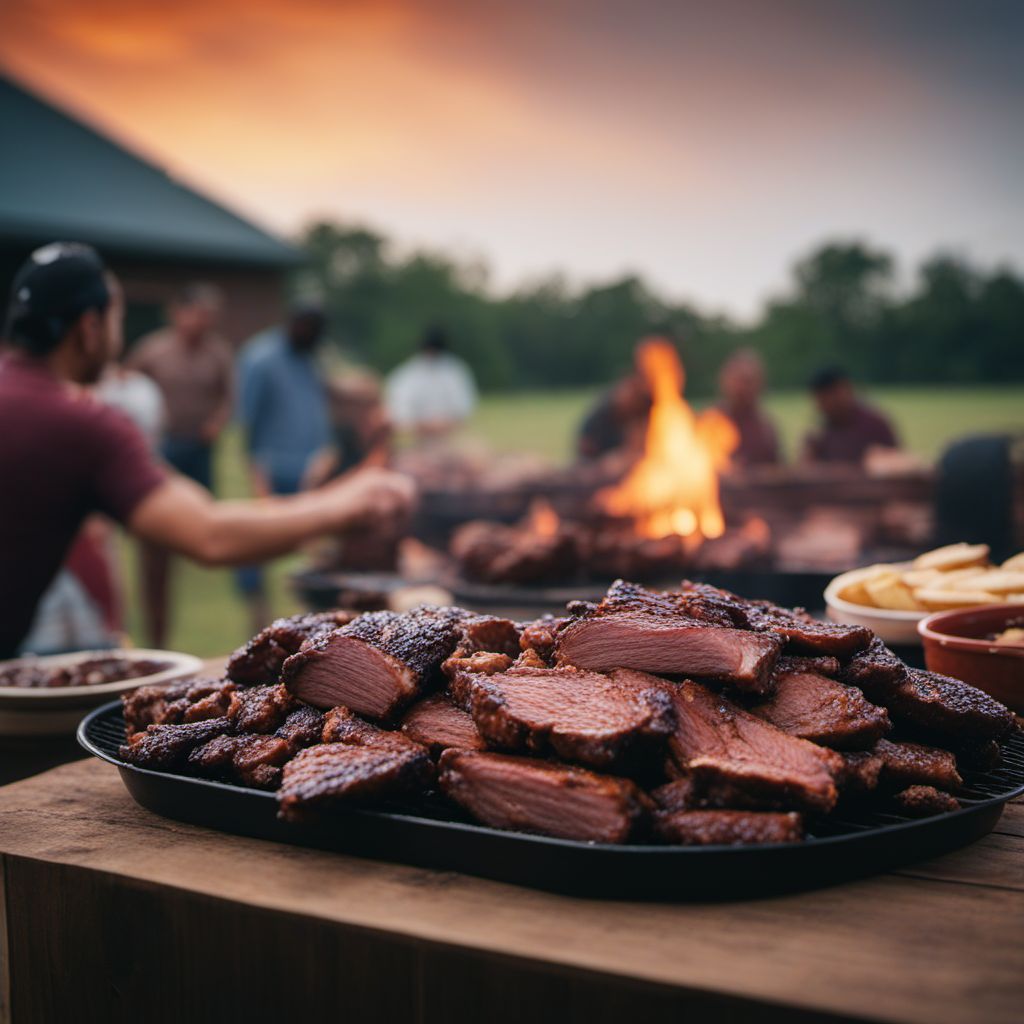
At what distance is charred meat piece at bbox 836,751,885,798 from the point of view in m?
1.49

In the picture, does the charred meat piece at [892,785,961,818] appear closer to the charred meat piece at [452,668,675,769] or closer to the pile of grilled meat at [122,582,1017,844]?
the pile of grilled meat at [122,582,1017,844]

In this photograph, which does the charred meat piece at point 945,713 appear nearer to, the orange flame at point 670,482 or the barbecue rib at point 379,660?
the barbecue rib at point 379,660

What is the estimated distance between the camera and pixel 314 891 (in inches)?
57.2

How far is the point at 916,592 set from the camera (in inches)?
97.7

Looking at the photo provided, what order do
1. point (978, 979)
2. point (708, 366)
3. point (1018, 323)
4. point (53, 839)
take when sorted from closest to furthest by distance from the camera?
1. point (978, 979)
2. point (53, 839)
3. point (1018, 323)
4. point (708, 366)

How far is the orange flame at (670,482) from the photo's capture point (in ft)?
17.6

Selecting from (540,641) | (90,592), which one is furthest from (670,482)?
(540,641)

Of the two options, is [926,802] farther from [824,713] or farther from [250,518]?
[250,518]

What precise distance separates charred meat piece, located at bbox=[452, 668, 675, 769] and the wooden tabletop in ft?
0.63

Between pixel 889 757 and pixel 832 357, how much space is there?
54.9 ft

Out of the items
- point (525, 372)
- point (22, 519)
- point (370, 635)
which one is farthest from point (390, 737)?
point (525, 372)

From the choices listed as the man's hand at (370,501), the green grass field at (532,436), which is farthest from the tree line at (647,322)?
the man's hand at (370,501)

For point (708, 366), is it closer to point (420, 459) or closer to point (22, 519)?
point (420, 459)

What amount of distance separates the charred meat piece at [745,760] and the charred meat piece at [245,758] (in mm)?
603
